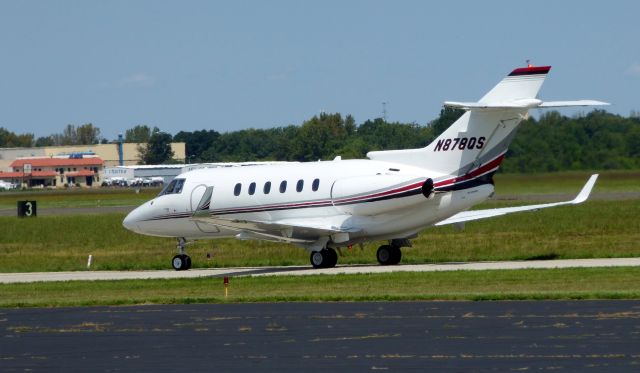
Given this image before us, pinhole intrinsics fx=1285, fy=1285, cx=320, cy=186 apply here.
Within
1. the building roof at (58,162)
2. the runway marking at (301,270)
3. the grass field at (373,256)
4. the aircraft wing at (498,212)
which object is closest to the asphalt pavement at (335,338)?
the grass field at (373,256)

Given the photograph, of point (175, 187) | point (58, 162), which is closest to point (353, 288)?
point (175, 187)

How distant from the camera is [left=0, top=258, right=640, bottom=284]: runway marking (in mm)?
35625

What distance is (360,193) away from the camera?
3722cm

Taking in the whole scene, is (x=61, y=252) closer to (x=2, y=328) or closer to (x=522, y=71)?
(x=522, y=71)

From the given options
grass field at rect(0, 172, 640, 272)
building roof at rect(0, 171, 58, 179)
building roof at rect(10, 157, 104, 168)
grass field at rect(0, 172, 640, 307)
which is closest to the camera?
grass field at rect(0, 172, 640, 307)

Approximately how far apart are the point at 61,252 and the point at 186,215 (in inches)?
495

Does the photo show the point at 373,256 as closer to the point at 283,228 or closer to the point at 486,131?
the point at 283,228

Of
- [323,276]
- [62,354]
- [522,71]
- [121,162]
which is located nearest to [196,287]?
[323,276]

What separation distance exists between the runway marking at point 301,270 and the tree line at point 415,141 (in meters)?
12.0

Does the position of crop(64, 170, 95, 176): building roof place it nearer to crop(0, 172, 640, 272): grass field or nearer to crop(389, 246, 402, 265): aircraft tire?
crop(0, 172, 640, 272): grass field

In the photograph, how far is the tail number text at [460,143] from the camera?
3550 centimetres

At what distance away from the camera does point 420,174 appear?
1435 inches

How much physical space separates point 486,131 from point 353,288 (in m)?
7.43

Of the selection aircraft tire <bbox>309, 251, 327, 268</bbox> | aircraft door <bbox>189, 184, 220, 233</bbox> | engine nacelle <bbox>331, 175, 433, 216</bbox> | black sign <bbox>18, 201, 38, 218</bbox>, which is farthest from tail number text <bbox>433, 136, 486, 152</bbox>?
black sign <bbox>18, 201, 38, 218</bbox>
